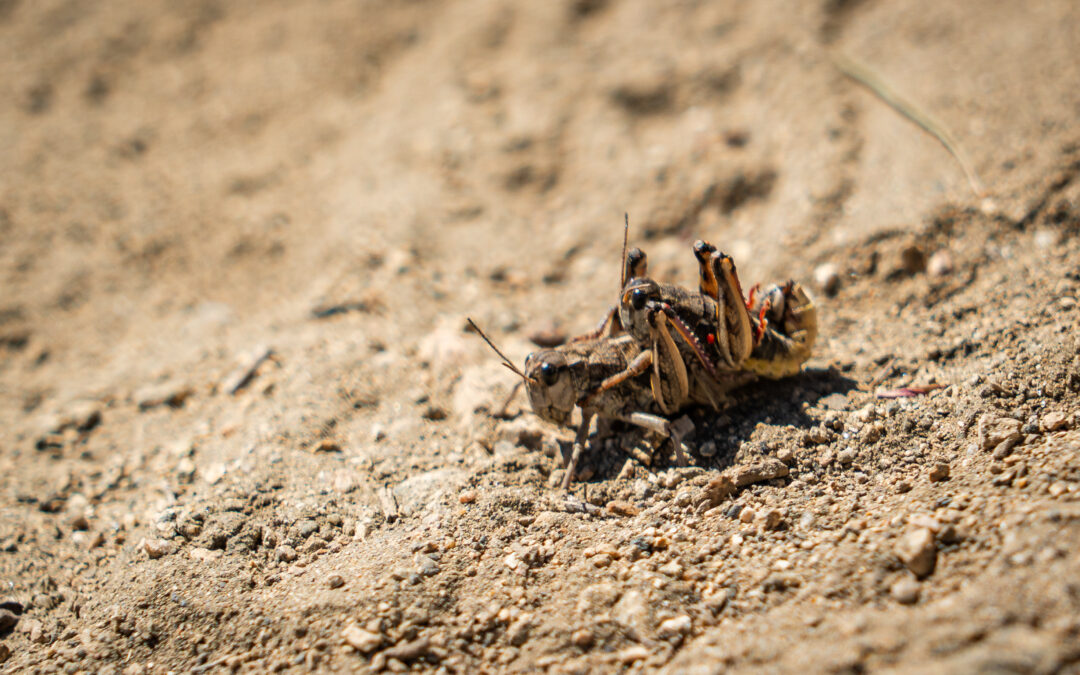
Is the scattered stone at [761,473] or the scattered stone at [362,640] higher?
the scattered stone at [761,473]

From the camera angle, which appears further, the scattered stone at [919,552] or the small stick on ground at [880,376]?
the small stick on ground at [880,376]

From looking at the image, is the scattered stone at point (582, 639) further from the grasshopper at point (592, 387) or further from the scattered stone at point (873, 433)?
the scattered stone at point (873, 433)

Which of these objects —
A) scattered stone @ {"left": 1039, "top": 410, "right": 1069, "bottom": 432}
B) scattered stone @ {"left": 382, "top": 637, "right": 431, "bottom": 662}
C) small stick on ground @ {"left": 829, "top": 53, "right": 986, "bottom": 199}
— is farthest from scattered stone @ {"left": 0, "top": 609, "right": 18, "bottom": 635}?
small stick on ground @ {"left": 829, "top": 53, "right": 986, "bottom": 199}

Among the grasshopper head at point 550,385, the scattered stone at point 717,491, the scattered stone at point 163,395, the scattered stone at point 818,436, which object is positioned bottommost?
the scattered stone at point 717,491

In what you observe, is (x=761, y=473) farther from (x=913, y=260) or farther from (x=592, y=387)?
(x=913, y=260)

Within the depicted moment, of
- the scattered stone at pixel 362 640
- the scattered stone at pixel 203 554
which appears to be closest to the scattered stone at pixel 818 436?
the scattered stone at pixel 362 640

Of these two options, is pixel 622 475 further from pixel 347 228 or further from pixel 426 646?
pixel 347 228

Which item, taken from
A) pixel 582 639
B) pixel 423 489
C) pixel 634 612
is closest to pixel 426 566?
pixel 423 489
